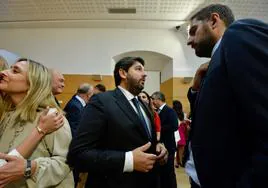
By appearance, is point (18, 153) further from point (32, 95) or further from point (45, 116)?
point (32, 95)

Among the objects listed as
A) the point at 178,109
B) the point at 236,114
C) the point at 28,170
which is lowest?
the point at 178,109

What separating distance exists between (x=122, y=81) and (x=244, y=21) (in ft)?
4.48

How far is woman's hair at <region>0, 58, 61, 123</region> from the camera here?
139cm

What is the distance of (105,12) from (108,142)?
198 inches

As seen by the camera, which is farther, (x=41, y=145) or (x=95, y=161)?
(x=95, y=161)

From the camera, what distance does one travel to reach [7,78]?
1.48 metres

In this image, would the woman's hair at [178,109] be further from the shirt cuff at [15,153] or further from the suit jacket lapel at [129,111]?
the shirt cuff at [15,153]

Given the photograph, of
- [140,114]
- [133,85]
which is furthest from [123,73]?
[140,114]

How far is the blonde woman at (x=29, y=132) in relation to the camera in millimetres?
1230

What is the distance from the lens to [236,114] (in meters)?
0.81

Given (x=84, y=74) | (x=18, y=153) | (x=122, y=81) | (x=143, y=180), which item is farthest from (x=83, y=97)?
(x=84, y=74)

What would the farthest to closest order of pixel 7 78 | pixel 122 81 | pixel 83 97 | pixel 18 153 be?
pixel 83 97 → pixel 122 81 → pixel 7 78 → pixel 18 153

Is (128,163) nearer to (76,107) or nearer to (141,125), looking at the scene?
(141,125)

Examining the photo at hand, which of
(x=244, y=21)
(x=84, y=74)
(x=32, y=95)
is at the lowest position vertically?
(x=84, y=74)
